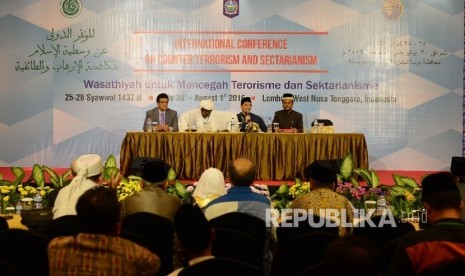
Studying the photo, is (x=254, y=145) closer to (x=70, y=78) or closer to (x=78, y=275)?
(x=70, y=78)

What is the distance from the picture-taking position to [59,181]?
6.08 meters

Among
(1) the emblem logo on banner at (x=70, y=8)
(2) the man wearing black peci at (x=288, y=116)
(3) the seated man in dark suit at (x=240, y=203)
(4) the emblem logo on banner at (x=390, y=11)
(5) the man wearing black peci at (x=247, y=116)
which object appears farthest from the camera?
(1) the emblem logo on banner at (x=70, y=8)

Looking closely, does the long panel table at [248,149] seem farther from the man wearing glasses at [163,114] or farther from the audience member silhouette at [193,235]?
the audience member silhouette at [193,235]

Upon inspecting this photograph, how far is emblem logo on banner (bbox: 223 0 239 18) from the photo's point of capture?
1036 centimetres

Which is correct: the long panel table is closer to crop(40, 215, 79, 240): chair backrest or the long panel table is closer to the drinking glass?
the drinking glass

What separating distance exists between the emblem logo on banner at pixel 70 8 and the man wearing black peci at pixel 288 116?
146 inches

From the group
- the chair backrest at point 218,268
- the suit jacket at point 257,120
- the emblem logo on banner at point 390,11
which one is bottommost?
the chair backrest at point 218,268

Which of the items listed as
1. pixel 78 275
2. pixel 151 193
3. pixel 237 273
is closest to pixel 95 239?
pixel 78 275

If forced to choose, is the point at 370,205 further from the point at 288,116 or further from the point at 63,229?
the point at 288,116

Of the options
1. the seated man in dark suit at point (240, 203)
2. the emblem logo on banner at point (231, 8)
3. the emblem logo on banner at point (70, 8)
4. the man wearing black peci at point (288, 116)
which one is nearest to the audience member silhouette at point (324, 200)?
the seated man in dark suit at point (240, 203)

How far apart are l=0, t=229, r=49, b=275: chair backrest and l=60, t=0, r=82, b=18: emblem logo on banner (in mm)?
8158

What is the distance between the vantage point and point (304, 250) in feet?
Result: 9.82

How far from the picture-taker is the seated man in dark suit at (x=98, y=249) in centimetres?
241

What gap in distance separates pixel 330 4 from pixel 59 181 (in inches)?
233
